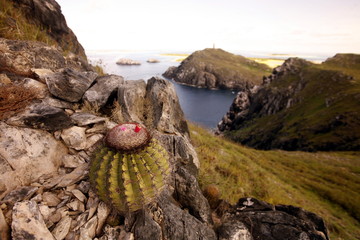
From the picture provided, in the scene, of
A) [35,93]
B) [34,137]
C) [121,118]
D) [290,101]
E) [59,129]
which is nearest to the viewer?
[34,137]

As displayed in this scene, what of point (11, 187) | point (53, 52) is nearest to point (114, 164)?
point (11, 187)

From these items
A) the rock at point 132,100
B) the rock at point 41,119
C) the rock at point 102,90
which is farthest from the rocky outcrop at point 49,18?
the rock at point 41,119

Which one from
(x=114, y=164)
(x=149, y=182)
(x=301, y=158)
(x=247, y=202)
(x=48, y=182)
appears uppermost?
(x=114, y=164)

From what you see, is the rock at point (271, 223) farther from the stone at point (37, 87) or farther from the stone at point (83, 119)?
the stone at point (37, 87)

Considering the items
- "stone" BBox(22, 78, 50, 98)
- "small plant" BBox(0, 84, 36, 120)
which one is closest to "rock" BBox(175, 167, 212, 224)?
"small plant" BBox(0, 84, 36, 120)

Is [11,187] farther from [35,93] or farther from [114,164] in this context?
[35,93]

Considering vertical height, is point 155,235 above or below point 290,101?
above
